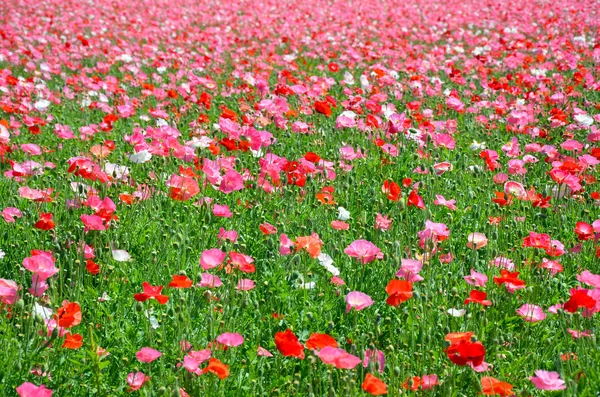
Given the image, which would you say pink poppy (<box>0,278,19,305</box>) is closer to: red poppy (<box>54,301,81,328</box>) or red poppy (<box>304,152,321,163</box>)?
red poppy (<box>54,301,81,328</box>)

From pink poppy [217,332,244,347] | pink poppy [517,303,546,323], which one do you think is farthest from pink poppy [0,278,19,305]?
pink poppy [517,303,546,323]

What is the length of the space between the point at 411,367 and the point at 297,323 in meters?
0.47

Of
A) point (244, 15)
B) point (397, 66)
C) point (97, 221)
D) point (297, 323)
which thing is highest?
point (97, 221)

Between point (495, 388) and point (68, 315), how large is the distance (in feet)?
3.86

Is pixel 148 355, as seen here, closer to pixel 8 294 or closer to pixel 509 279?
pixel 8 294

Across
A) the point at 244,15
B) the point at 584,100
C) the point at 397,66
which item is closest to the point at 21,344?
the point at 584,100

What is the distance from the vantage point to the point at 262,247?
3.04 m

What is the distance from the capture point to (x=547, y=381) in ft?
6.17

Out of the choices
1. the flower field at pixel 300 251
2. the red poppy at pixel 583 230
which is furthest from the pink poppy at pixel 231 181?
the red poppy at pixel 583 230

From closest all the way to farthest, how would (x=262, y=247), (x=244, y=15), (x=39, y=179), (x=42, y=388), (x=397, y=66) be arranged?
(x=42, y=388) → (x=262, y=247) → (x=39, y=179) → (x=397, y=66) → (x=244, y=15)

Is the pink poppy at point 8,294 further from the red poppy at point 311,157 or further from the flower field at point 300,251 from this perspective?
the red poppy at point 311,157

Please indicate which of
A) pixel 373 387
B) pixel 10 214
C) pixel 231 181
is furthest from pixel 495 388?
pixel 10 214

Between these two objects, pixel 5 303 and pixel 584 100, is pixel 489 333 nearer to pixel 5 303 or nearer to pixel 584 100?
pixel 5 303

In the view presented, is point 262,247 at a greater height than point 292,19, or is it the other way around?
point 262,247
